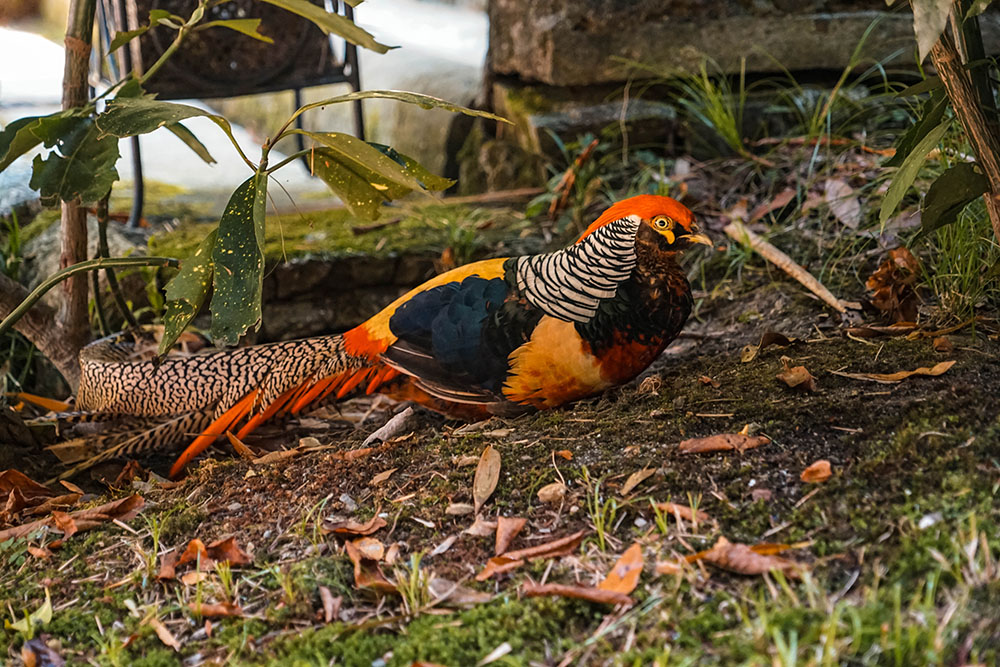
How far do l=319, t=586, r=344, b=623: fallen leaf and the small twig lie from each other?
1838 mm

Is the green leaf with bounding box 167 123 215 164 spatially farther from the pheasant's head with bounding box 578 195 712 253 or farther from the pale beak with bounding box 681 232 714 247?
the pale beak with bounding box 681 232 714 247

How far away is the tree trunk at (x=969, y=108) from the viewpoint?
190 centimetres

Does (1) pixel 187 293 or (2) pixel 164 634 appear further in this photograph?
(1) pixel 187 293

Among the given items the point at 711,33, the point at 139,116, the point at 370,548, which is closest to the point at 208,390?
the point at 139,116

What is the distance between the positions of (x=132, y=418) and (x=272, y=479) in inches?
32.1

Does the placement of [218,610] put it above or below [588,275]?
below

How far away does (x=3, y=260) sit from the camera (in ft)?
12.3

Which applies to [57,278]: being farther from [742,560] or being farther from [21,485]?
Answer: [742,560]

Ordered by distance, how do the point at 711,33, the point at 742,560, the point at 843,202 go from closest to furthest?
1. the point at 742,560
2. the point at 843,202
3. the point at 711,33

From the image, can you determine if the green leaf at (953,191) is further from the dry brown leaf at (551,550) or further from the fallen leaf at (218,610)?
the fallen leaf at (218,610)

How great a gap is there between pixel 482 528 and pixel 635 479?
322mm

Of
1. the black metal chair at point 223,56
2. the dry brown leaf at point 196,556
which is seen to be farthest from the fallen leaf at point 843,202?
the dry brown leaf at point 196,556

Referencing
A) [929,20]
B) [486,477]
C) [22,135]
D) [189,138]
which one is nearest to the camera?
[929,20]

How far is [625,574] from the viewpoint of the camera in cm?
155
